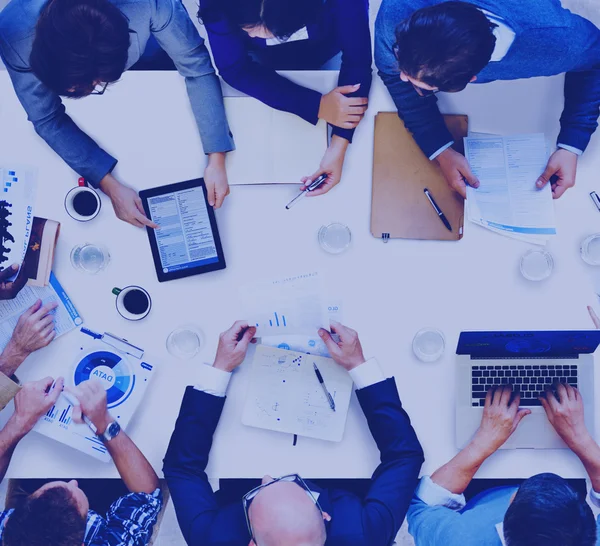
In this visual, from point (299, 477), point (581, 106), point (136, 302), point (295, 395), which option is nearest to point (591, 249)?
point (581, 106)

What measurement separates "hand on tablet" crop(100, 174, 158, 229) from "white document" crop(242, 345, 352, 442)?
0.48 m

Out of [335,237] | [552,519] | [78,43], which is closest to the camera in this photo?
[78,43]

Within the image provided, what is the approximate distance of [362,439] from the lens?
158 cm

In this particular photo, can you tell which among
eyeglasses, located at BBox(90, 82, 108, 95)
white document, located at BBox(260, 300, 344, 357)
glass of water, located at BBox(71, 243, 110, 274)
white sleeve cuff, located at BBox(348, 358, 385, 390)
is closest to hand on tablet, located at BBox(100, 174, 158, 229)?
glass of water, located at BBox(71, 243, 110, 274)

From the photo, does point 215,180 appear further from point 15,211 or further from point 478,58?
point 478,58

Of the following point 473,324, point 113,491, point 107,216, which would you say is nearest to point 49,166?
point 107,216

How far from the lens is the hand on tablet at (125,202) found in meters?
1.60

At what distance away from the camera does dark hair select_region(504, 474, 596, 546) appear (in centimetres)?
141

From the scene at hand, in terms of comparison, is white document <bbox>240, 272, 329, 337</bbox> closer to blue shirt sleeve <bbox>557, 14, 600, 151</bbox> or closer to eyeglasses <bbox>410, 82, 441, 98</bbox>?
eyeglasses <bbox>410, 82, 441, 98</bbox>

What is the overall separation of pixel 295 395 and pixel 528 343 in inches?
24.3

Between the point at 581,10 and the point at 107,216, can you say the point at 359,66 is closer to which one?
the point at 107,216

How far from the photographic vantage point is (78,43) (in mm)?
1296

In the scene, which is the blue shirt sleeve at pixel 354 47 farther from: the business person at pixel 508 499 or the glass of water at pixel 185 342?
the business person at pixel 508 499

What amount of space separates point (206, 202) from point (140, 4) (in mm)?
527
